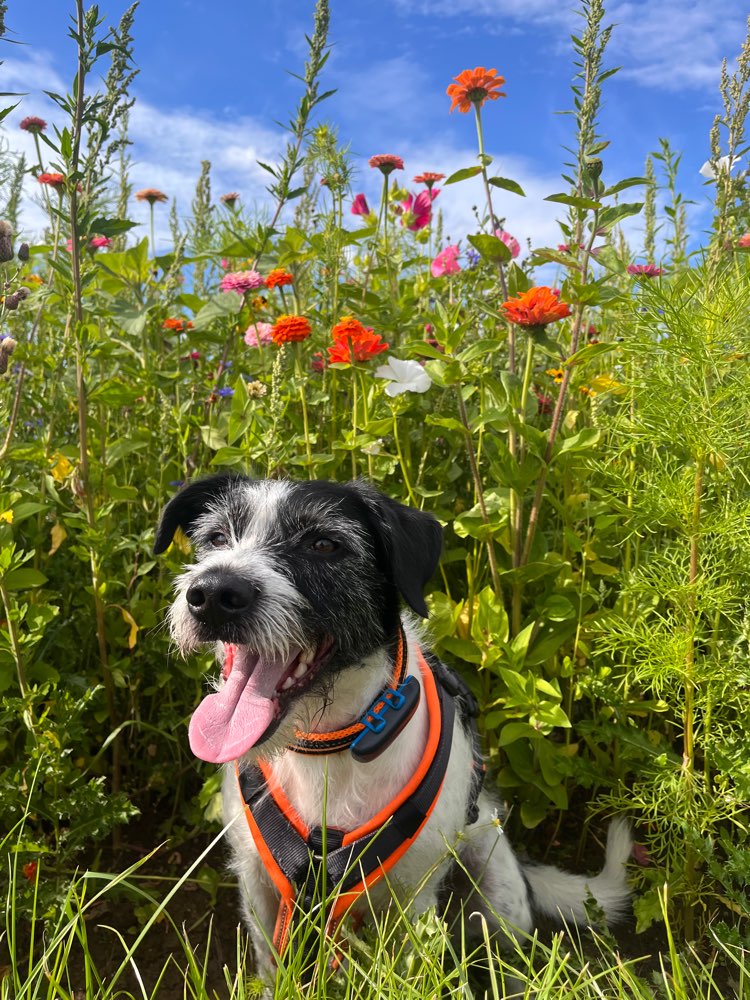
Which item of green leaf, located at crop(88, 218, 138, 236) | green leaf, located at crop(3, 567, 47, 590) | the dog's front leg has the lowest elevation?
the dog's front leg

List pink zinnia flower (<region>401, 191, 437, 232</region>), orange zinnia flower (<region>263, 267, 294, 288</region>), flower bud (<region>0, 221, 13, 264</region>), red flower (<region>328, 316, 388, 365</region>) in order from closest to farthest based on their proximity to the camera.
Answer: flower bud (<region>0, 221, 13, 264</region>), red flower (<region>328, 316, 388, 365</region>), orange zinnia flower (<region>263, 267, 294, 288</region>), pink zinnia flower (<region>401, 191, 437, 232</region>)

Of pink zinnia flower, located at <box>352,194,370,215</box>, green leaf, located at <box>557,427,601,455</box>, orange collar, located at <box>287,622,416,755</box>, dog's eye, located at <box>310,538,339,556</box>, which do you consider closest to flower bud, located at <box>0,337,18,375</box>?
dog's eye, located at <box>310,538,339,556</box>

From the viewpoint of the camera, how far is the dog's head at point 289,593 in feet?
5.37

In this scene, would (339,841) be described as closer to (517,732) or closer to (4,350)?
(517,732)

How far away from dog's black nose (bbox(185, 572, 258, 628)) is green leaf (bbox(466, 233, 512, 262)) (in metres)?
1.45

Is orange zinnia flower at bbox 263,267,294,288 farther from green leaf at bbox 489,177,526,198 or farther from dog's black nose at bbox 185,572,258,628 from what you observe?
dog's black nose at bbox 185,572,258,628

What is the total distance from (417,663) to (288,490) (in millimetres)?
642

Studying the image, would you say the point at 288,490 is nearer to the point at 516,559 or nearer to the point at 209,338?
the point at 516,559

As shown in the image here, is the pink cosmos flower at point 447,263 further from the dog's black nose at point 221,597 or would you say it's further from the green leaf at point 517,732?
the dog's black nose at point 221,597

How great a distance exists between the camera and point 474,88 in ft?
8.42

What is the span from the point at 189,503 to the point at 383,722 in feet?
2.91

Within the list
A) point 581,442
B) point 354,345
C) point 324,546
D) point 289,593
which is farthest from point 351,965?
point 354,345

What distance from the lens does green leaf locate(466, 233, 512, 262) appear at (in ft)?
7.93

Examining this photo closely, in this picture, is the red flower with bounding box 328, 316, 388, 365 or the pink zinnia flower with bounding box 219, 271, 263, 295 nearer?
the red flower with bounding box 328, 316, 388, 365
